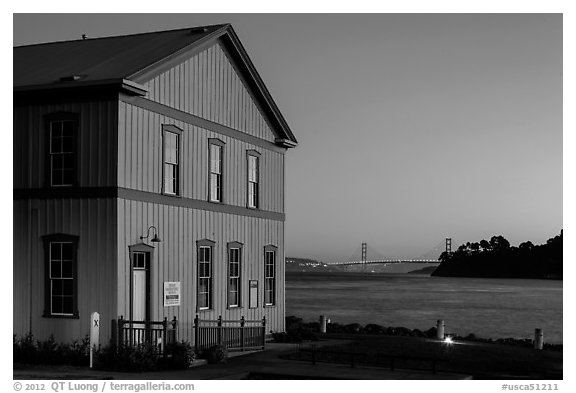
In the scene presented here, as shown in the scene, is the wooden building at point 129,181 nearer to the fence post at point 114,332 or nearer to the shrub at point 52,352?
the fence post at point 114,332

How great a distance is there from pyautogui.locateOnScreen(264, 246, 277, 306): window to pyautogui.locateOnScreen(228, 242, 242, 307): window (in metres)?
2.02

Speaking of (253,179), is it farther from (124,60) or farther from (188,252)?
(124,60)

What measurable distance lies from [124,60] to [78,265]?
5.71m

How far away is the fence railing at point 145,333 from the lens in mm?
24859

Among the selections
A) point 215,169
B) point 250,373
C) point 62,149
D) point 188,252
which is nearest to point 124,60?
point 62,149

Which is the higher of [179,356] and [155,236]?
[155,236]

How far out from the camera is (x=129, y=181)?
25.8 metres

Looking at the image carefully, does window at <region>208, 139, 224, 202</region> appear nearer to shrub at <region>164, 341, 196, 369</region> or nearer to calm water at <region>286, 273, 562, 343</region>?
shrub at <region>164, 341, 196, 369</region>

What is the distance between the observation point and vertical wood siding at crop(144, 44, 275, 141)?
2759cm

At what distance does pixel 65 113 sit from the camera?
25.9 metres

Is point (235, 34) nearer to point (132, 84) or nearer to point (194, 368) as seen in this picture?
point (132, 84)

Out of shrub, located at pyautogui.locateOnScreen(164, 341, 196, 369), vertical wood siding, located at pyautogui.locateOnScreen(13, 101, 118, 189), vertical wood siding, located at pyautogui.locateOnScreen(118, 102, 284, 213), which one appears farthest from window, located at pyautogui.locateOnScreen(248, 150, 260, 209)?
shrub, located at pyautogui.locateOnScreen(164, 341, 196, 369)

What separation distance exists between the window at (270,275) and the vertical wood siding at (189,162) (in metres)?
1.41

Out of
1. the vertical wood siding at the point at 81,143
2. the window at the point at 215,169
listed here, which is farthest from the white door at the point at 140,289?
the window at the point at 215,169
